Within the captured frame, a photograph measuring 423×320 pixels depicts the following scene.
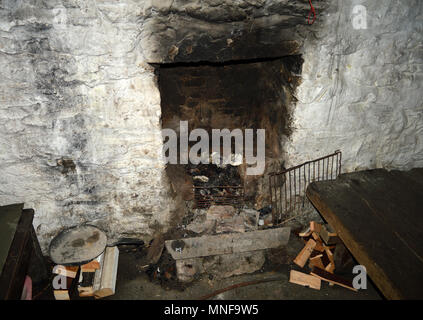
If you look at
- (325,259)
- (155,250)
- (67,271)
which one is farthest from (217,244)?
(67,271)

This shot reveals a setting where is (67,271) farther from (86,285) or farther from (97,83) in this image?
(97,83)

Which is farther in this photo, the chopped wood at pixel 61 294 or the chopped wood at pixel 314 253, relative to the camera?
the chopped wood at pixel 314 253

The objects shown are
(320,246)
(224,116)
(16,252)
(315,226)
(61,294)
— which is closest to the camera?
(16,252)

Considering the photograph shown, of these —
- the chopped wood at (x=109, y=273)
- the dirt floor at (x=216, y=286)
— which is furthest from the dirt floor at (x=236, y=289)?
the chopped wood at (x=109, y=273)

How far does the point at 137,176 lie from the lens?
11.3 ft

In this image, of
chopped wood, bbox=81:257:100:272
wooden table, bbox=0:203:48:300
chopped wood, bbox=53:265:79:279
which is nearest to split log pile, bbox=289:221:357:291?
chopped wood, bbox=81:257:100:272

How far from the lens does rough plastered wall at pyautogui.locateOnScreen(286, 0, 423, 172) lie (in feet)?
10.1

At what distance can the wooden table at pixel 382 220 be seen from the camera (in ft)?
8.21

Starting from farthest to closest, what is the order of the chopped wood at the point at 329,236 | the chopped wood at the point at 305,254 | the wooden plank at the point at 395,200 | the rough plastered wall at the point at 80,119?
the chopped wood at the point at 305,254 → the chopped wood at the point at 329,236 → the wooden plank at the point at 395,200 → the rough plastered wall at the point at 80,119

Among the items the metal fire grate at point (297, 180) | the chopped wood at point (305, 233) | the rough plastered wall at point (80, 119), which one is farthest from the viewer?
the chopped wood at point (305, 233)

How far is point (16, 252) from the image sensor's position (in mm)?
Answer: 2773

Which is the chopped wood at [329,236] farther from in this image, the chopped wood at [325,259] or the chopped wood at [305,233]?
the chopped wood at [305,233]

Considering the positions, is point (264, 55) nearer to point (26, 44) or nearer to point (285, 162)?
point (285, 162)

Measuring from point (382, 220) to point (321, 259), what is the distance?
2.93 ft
